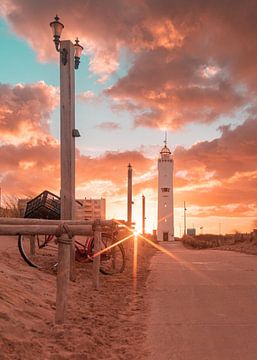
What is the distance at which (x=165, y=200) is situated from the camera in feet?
208

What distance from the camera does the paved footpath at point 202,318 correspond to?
18.1ft

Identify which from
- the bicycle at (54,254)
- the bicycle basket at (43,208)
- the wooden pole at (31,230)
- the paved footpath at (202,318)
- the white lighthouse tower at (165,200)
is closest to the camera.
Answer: the paved footpath at (202,318)

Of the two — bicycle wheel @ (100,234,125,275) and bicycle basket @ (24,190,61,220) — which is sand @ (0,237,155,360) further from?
bicycle basket @ (24,190,61,220)

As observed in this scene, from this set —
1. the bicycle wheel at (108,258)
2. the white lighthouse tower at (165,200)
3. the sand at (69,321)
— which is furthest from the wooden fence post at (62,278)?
the white lighthouse tower at (165,200)

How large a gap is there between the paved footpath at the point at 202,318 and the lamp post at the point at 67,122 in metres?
2.86

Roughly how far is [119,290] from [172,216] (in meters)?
52.9

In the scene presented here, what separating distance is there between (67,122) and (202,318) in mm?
5897

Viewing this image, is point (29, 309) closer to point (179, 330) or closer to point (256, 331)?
point (179, 330)

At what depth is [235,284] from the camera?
1154 cm

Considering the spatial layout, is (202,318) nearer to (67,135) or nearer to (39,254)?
(67,135)

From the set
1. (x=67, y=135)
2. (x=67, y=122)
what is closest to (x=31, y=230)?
(x=67, y=135)

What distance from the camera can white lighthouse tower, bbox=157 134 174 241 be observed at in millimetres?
62688

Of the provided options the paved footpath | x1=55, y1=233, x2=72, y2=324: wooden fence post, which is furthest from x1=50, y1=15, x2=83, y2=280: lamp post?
x1=55, y1=233, x2=72, y2=324: wooden fence post

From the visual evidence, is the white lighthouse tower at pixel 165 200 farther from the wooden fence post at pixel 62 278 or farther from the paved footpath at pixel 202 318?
the wooden fence post at pixel 62 278
